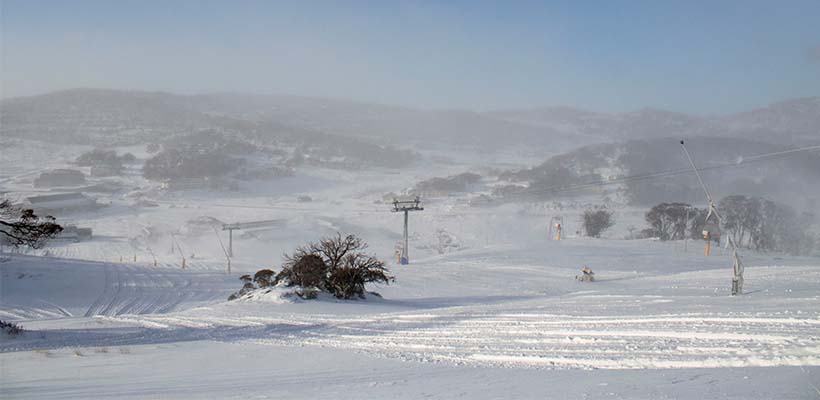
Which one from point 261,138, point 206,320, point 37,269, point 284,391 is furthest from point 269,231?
point 261,138

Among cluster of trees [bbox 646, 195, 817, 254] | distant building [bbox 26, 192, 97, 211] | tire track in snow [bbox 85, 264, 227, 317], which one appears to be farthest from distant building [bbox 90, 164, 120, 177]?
cluster of trees [bbox 646, 195, 817, 254]

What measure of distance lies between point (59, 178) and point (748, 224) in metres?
75.7

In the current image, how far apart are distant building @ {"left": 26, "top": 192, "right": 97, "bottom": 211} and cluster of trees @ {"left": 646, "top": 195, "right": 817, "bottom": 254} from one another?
190 ft

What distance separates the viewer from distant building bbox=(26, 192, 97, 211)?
206ft

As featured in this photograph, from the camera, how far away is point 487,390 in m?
6.38

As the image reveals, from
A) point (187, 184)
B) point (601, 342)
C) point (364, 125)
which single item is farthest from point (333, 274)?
point (364, 125)

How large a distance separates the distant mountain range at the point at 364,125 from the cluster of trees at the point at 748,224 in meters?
58.8

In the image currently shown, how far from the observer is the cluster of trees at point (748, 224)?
5047 centimetres

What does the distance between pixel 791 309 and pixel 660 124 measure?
172330mm

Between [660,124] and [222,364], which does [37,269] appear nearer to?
[222,364]

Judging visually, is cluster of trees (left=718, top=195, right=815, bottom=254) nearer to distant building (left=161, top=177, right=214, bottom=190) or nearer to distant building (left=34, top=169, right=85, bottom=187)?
distant building (left=161, top=177, right=214, bottom=190)

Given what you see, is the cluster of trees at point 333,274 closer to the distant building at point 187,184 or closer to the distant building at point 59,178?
the distant building at point 59,178

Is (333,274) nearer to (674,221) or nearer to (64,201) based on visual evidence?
(674,221)

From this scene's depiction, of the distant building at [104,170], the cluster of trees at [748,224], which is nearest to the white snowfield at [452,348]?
the cluster of trees at [748,224]
